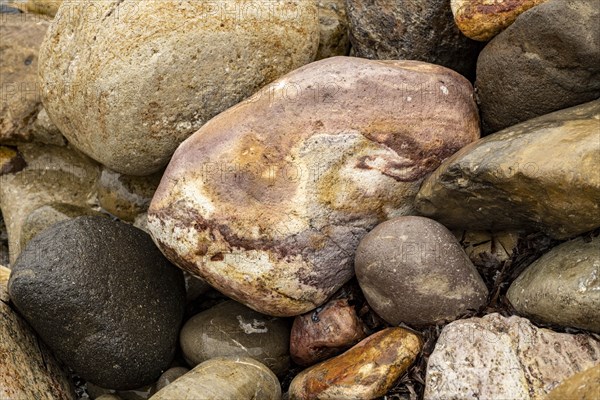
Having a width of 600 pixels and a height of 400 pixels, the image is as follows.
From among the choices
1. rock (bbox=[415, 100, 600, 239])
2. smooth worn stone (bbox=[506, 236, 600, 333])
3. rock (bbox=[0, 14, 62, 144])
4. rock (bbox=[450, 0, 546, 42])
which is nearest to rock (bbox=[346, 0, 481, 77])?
rock (bbox=[450, 0, 546, 42])

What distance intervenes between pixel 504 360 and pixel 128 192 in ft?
9.62

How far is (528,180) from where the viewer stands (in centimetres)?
386

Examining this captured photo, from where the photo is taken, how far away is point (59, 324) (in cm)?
465

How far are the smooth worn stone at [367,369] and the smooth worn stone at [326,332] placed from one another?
0.14 metres

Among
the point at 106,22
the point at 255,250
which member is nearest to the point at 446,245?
the point at 255,250

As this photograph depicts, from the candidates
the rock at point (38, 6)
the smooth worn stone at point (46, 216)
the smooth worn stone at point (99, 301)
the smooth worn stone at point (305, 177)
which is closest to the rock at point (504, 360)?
the smooth worn stone at point (305, 177)

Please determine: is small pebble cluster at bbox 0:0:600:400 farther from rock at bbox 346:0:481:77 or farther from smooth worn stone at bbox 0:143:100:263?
smooth worn stone at bbox 0:143:100:263

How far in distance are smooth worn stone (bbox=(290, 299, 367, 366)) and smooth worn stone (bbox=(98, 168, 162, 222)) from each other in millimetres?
1573

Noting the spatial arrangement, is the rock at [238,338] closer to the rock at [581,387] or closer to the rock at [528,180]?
the rock at [528,180]

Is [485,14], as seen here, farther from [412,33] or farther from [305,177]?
[305,177]

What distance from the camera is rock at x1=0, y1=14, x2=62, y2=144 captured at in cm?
609

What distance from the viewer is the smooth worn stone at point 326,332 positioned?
15.0 ft

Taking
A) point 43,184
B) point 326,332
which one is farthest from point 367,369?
point 43,184

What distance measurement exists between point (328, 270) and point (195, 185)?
35.8 inches
